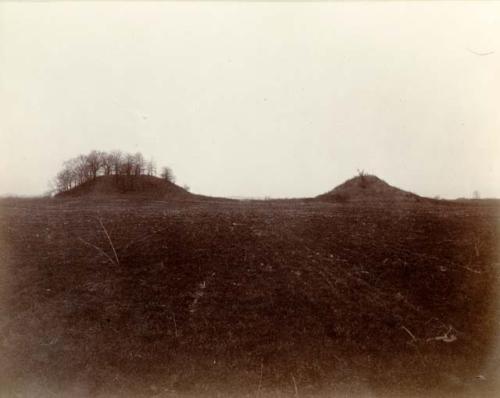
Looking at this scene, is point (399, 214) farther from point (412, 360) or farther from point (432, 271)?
point (412, 360)

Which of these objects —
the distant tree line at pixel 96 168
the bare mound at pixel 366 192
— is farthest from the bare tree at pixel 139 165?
the bare mound at pixel 366 192

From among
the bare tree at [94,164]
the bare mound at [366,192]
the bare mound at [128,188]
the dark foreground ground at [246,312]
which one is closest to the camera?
the dark foreground ground at [246,312]

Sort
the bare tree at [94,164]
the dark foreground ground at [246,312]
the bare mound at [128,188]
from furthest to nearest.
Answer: the bare tree at [94,164], the bare mound at [128,188], the dark foreground ground at [246,312]

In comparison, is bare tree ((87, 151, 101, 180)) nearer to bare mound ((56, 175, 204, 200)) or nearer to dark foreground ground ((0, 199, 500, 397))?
bare mound ((56, 175, 204, 200))

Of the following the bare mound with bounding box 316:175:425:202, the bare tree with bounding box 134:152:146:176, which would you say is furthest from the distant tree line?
the bare mound with bounding box 316:175:425:202

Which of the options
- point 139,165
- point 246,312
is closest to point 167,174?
point 139,165

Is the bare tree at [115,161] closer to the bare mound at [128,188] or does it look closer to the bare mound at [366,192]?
the bare mound at [128,188]

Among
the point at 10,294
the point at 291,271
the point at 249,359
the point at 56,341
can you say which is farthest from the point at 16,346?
the point at 291,271

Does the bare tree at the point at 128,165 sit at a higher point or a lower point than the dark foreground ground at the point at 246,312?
higher
